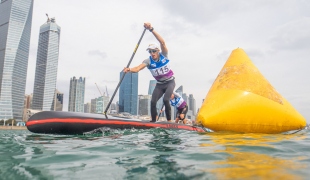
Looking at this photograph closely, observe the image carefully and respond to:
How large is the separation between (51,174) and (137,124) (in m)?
4.78

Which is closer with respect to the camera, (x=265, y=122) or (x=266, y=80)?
(x=265, y=122)

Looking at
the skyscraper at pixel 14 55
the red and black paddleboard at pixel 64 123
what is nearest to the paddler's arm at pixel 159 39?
the red and black paddleboard at pixel 64 123

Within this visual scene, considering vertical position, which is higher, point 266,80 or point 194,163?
point 266,80

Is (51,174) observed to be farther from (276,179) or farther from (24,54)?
(24,54)

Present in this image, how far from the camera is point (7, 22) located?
126m

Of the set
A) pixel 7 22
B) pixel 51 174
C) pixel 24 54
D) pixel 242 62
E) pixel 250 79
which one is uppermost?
pixel 7 22

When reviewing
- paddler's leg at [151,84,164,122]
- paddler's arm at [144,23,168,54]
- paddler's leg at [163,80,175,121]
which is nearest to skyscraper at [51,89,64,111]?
paddler's leg at [151,84,164,122]

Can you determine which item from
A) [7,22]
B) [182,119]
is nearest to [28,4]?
[7,22]

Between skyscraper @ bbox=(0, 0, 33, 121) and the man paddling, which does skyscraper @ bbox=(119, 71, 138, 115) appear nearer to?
skyscraper @ bbox=(0, 0, 33, 121)

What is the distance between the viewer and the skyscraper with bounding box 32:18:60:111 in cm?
15512

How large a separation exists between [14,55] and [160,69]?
137378mm

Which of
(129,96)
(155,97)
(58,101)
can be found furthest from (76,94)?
(155,97)

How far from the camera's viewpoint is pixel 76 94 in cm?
16012

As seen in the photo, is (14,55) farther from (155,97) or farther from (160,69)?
(160,69)
